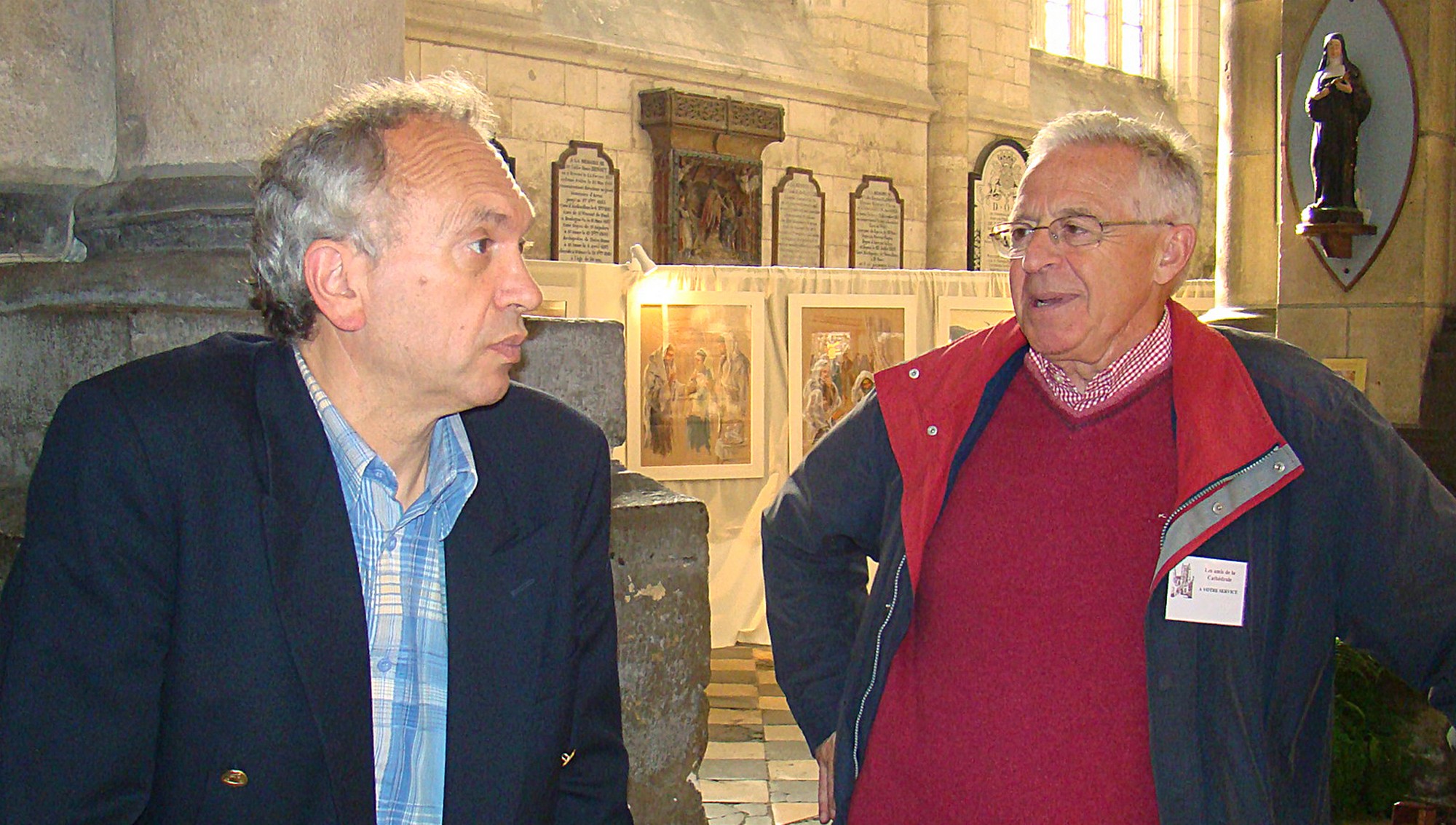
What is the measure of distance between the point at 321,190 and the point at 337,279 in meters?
0.10

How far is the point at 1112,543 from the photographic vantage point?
5.45 feet

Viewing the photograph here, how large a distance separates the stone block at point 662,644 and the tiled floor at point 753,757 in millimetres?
1135

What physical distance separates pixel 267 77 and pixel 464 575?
3.73 ft

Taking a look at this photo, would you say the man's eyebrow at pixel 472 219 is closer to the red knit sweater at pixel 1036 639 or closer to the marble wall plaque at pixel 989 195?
the red knit sweater at pixel 1036 639

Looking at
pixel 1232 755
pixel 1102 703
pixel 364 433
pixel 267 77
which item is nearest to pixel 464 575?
pixel 364 433

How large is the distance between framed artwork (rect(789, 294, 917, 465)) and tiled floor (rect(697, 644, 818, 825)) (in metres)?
1.34

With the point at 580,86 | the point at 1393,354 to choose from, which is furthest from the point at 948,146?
the point at 1393,354

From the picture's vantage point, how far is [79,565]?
1.18 meters

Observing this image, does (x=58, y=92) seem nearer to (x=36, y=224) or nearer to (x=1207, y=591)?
(x=36, y=224)

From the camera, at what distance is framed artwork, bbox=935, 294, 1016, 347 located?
6.81 m

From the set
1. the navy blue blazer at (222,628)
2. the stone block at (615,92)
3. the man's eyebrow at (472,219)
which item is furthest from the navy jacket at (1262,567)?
the stone block at (615,92)

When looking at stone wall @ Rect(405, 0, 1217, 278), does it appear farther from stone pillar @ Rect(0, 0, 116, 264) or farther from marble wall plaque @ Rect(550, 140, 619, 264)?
stone pillar @ Rect(0, 0, 116, 264)

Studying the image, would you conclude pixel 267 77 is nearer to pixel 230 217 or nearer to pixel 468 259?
pixel 230 217

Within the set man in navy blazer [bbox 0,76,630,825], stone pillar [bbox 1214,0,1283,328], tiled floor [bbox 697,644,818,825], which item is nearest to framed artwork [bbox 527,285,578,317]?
tiled floor [bbox 697,644,818,825]
